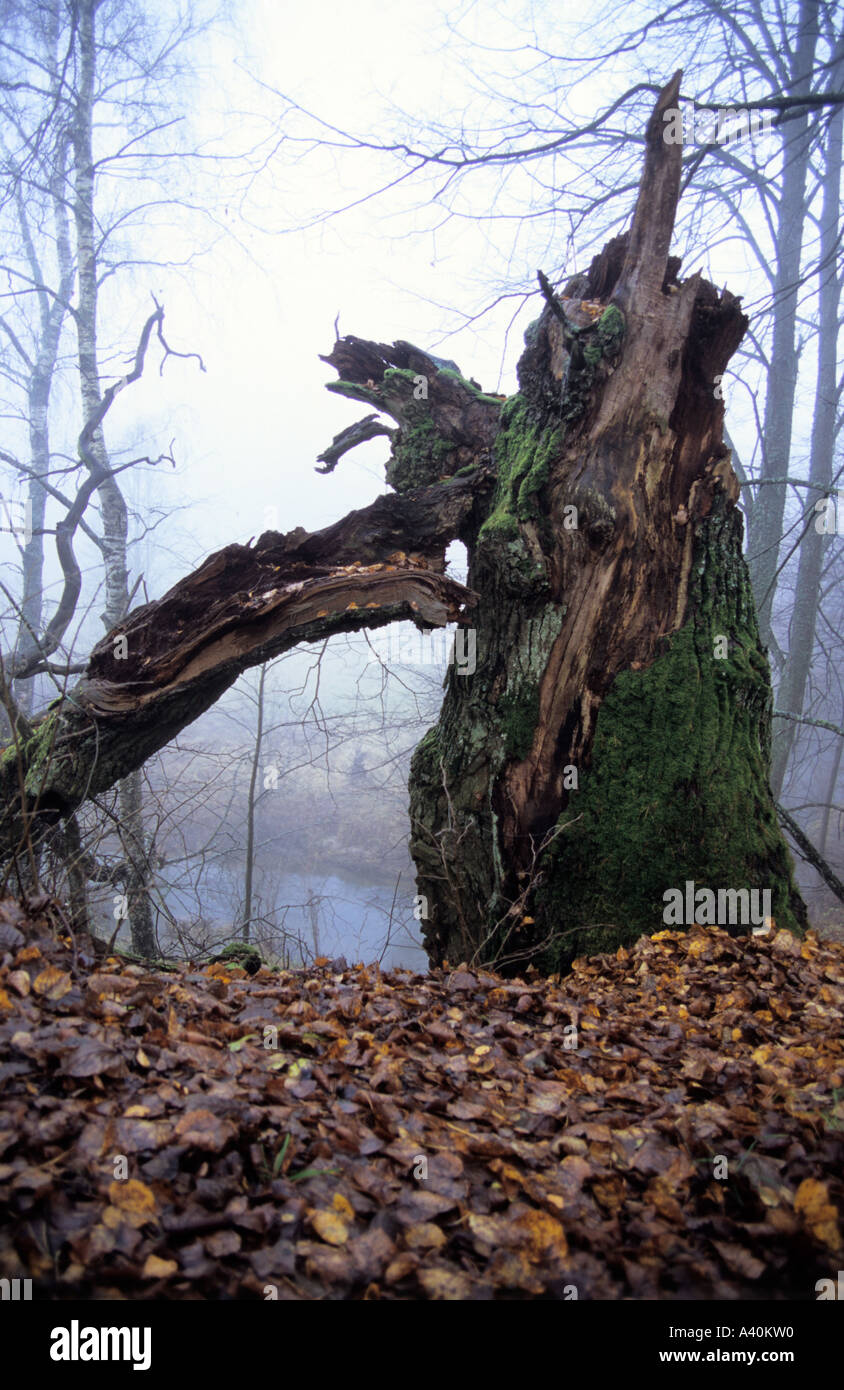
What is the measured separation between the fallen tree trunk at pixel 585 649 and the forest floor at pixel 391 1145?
1157mm

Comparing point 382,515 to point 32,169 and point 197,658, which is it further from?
point 32,169

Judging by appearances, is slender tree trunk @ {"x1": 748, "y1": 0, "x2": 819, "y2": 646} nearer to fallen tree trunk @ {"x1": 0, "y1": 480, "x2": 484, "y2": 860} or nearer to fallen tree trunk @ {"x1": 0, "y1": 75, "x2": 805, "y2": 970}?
fallen tree trunk @ {"x1": 0, "y1": 75, "x2": 805, "y2": 970}

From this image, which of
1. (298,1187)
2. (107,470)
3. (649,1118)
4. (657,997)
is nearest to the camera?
(298,1187)

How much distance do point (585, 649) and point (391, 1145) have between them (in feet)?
8.59

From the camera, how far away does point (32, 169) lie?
10.1 m

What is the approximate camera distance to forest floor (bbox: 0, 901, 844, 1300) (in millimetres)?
1452

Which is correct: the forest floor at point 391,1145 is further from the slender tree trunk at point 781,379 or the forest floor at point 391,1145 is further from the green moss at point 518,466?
the slender tree trunk at point 781,379

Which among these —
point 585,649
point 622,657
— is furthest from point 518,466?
point 622,657

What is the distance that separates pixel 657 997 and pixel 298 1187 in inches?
72.6

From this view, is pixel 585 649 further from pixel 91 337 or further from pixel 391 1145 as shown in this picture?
pixel 91 337

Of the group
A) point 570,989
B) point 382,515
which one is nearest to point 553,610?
point 382,515

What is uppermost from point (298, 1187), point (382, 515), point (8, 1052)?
point (382, 515)

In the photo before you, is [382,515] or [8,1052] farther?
[382,515]

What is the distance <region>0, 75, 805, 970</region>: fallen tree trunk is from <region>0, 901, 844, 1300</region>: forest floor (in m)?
1.16
